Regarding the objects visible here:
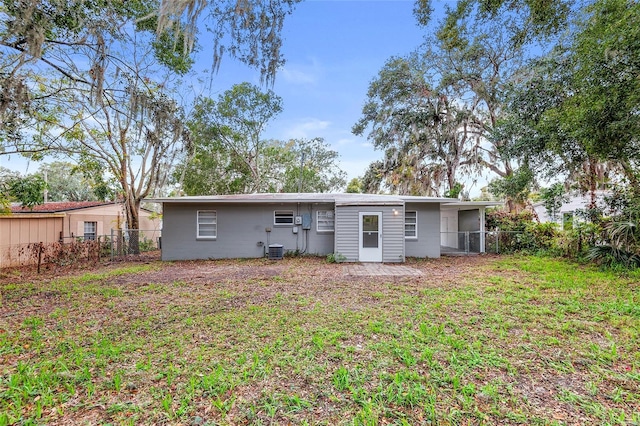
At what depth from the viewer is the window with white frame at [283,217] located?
1093cm

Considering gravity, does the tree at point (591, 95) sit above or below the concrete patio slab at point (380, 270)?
above

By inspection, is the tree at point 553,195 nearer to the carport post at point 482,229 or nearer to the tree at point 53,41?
the carport post at point 482,229

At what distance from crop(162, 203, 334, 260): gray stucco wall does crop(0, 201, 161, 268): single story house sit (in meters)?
2.11

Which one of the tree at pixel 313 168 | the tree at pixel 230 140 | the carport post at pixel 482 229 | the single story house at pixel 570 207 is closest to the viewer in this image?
the single story house at pixel 570 207

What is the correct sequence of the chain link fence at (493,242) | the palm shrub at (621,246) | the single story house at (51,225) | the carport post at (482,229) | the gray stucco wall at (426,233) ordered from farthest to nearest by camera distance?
the carport post at (482,229) → the chain link fence at (493,242) → the gray stucco wall at (426,233) → the single story house at (51,225) → the palm shrub at (621,246)

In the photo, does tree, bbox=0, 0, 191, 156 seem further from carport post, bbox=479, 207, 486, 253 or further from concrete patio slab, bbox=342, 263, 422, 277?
carport post, bbox=479, 207, 486, 253

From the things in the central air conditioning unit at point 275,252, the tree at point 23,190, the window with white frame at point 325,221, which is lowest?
the central air conditioning unit at point 275,252

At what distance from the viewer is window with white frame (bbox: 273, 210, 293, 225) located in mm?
10930

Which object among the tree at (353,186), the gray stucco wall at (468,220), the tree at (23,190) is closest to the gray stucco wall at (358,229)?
the gray stucco wall at (468,220)

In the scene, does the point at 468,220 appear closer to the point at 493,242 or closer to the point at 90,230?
the point at 493,242

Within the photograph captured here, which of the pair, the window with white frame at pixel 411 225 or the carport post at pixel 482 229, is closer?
the window with white frame at pixel 411 225

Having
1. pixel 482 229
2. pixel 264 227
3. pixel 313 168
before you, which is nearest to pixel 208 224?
pixel 264 227

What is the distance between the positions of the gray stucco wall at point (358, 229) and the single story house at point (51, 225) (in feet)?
25.2

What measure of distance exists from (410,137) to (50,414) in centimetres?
1644
